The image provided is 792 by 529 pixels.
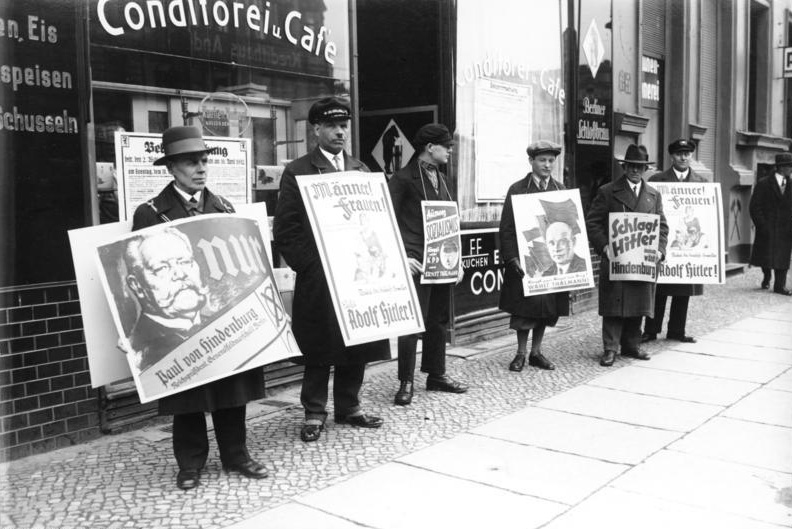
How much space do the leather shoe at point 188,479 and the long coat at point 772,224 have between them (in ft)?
33.3

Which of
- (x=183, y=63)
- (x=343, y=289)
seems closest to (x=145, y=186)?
(x=183, y=63)

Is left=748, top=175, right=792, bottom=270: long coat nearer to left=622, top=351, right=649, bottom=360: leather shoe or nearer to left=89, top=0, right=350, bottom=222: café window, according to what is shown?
left=622, top=351, right=649, bottom=360: leather shoe

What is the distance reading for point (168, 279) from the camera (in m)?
3.99

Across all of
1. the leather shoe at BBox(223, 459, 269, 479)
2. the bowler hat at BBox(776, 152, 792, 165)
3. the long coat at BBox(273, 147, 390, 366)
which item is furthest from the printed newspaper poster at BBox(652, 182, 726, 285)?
the leather shoe at BBox(223, 459, 269, 479)

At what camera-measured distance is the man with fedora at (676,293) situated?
798cm

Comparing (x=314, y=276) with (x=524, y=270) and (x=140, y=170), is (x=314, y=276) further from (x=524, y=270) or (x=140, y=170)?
(x=524, y=270)

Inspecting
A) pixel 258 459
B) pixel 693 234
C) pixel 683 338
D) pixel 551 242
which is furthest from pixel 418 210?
pixel 683 338

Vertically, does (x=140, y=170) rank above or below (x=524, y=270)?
above

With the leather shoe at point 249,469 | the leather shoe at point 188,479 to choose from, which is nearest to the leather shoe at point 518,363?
the leather shoe at point 249,469

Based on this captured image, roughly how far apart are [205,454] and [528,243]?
3527 mm

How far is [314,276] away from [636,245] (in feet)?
11.6

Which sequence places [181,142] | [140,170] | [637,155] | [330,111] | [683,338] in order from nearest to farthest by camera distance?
[181,142] < [330,111] < [140,170] < [637,155] < [683,338]

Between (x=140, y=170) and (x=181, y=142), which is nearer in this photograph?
(x=181, y=142)

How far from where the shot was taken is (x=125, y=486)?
425 centimetres
